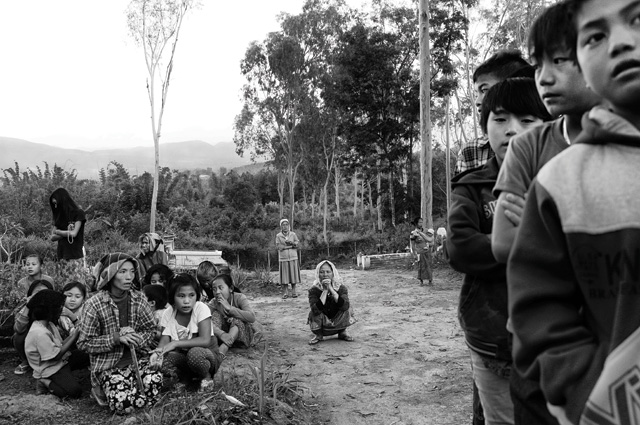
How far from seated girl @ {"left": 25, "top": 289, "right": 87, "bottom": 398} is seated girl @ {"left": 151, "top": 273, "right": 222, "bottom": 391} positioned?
25.9 inches

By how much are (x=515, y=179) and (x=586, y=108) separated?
187 mm

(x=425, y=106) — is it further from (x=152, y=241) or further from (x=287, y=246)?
(x=152, y=241)

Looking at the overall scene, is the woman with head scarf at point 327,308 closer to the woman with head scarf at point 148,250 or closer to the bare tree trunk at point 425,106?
the woman with head scarf at point 148,250

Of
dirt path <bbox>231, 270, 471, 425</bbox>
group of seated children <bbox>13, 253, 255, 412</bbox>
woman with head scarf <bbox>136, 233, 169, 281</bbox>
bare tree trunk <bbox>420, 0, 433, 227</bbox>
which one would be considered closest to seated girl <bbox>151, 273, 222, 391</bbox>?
group of seated children <bbox>13, 253, 255, 412</bbox>

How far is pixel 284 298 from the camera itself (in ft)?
29.0

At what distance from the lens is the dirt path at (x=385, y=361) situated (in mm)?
3613

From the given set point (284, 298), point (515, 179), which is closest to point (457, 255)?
point (515, 179)

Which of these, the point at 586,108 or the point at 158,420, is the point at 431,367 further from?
the point at 586,108

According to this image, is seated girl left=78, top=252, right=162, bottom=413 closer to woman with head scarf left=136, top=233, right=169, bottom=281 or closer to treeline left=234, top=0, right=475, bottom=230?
woman with head scarf left=136, top=233, right=169, bottom=281

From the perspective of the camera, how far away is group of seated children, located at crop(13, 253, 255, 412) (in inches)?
136

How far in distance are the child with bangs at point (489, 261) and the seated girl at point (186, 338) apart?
8.58 feet

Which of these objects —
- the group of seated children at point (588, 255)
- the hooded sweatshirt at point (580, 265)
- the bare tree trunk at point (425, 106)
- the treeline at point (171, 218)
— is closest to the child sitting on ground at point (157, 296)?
the group of seated children at point (588, 255)

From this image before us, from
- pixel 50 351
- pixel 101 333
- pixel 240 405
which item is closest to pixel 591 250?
pixel 240 405

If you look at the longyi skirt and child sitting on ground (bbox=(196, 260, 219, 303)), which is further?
the longyi skirt
